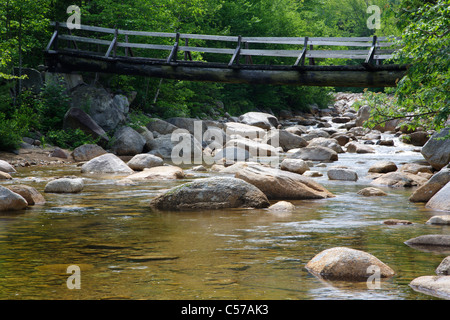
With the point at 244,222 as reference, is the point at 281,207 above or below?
above

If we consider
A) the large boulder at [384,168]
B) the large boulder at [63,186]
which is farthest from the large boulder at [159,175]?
the large boulder at [384,168]

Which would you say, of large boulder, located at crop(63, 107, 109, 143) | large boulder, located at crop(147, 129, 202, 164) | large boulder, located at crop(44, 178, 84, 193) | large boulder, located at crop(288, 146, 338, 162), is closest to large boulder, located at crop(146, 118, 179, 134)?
large boulder, located at crop(147, 129, 202, 164)

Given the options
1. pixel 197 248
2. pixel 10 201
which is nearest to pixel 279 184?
pixel 197 248

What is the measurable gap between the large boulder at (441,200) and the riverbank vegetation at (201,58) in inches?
43.1

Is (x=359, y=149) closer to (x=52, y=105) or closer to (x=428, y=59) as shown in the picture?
(x=52, y=105)

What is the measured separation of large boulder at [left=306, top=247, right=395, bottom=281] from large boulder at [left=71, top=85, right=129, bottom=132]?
15.8m

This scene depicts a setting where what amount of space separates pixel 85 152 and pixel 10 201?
8.60m

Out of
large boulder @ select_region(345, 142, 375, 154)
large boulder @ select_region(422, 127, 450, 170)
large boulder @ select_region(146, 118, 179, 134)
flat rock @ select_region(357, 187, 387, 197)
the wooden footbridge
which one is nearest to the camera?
flat rock @ select_region(357, 187, 387, 197)

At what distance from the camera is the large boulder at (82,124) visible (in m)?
18.2

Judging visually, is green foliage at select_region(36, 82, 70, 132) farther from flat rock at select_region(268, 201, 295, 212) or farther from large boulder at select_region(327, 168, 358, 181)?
flat rock at select_region(268, 201, 295, 212)

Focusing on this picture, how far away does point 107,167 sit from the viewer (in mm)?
13227

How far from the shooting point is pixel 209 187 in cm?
842

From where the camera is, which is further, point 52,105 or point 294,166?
point 52,105

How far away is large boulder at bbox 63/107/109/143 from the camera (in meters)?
18.2
